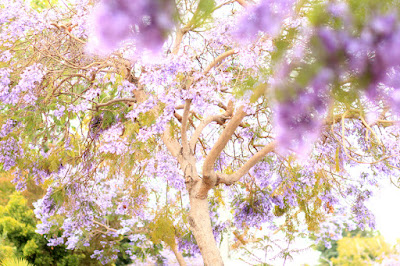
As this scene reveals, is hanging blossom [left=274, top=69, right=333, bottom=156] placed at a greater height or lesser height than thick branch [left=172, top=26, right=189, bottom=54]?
lesser

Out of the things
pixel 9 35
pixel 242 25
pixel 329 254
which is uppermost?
pixel 329 254

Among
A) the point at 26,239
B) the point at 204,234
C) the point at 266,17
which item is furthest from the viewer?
the point at 26,239

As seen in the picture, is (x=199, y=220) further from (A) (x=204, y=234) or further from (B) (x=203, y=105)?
(B) (x=203, y=105)

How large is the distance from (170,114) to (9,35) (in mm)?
1917

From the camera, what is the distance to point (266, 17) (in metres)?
1.93

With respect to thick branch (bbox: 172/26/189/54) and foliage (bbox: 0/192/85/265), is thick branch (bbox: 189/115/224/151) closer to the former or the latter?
thick branch (bbox: 172/26/189/54)

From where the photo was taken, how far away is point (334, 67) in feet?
5.34

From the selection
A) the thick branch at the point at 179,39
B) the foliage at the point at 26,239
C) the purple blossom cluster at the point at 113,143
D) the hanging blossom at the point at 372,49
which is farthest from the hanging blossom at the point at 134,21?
the foliage at the point at 26,239

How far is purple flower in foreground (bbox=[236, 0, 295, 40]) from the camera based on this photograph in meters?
1.92

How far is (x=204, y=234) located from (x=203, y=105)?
164cm

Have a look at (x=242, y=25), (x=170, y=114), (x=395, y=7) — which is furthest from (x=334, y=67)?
(x=170, y=114)

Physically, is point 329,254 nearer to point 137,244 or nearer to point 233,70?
point 137,244

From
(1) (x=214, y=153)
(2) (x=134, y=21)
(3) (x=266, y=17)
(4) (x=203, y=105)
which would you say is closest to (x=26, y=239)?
(1) (x=214, y=153)

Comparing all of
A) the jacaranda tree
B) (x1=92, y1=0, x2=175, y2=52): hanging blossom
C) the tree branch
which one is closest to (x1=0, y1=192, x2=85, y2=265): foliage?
the jacaranda tree
